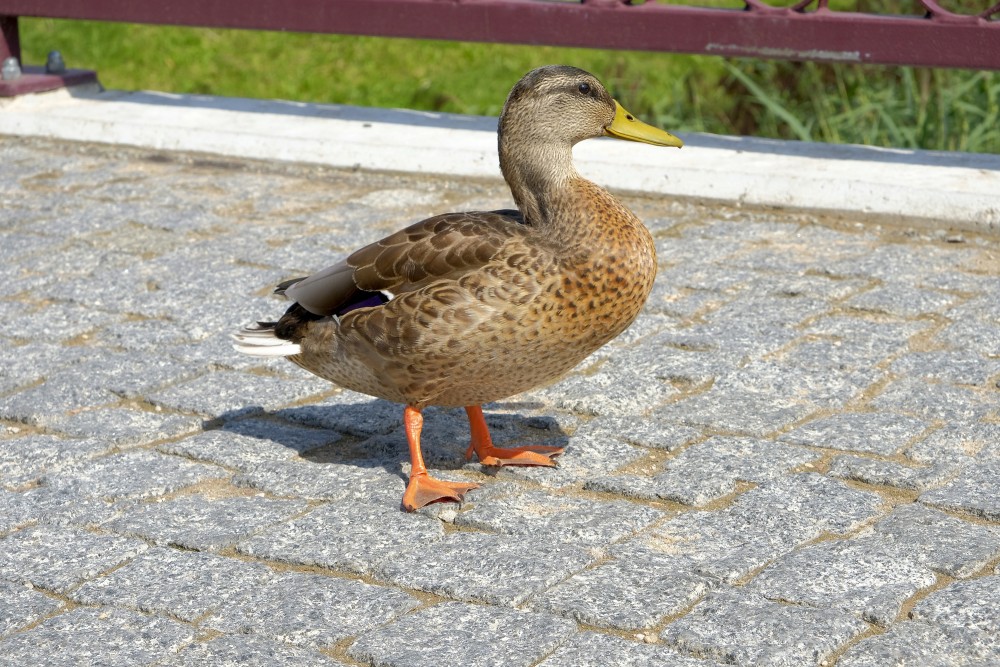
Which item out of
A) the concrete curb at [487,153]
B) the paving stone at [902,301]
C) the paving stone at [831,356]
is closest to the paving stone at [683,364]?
the paving stone at [831,356]

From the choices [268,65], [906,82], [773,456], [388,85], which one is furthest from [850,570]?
[268,65]

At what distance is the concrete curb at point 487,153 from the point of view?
6621 millimetres

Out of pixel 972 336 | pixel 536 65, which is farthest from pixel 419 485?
pixel 536 65

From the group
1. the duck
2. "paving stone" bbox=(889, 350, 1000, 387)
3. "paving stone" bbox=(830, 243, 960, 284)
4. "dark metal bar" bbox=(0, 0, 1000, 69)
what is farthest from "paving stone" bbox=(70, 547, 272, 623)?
"dark metal bar" bbox=(0, 0, 1000, 69)

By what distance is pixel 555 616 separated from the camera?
3361 millimetres

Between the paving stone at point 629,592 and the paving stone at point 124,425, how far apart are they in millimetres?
1669

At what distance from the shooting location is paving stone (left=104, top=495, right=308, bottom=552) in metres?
3.82

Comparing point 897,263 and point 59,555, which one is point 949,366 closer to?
point 897,263

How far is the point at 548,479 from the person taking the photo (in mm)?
4176

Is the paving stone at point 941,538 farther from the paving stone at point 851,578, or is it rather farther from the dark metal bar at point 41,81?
the dark metal bar at point 41,81

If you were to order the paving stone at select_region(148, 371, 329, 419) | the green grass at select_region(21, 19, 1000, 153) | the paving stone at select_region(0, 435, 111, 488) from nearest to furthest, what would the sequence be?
the paving stone at select_region(0, 435, 111, 488) → the paving stone at select_region(148, 371, 329, 419) → the green grass at select_region(21, 19, 1000, 153)

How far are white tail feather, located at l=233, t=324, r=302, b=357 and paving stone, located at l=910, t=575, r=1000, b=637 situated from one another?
6.53ft

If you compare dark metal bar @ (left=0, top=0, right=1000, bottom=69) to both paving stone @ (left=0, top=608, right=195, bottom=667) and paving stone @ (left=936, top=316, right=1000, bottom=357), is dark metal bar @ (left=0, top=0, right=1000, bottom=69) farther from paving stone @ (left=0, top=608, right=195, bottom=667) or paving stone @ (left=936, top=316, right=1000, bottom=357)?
paving stone @ (left=0, top=608, right=195, bottom=667)

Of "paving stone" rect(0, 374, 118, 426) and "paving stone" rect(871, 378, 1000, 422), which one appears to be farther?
"paving stone" rect(0, 374, 118, 426)
